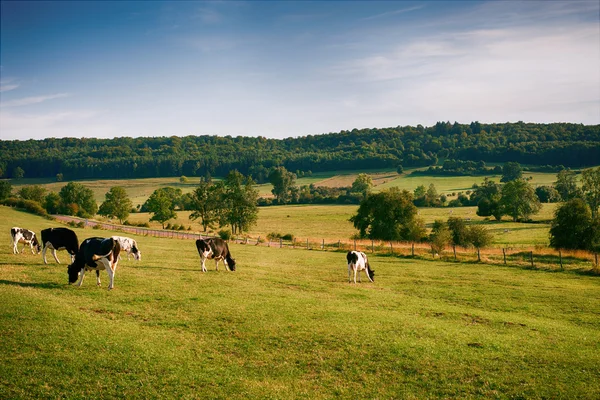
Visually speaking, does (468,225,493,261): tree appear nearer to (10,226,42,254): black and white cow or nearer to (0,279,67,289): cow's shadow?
(10,226,42,254): black and white cow

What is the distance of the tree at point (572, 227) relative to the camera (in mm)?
45594

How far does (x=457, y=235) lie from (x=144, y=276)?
44.3 meters

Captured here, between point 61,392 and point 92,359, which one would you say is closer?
point 61,392

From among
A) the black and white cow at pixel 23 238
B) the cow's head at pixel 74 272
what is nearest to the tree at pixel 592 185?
the cow's head at pixel 74 272

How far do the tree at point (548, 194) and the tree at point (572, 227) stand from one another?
76.6 metres

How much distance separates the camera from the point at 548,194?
11519cm

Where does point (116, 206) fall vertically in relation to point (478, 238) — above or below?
above

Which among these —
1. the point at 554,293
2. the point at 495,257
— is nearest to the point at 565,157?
the point at 495,257

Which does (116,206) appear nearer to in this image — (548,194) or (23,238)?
(23,238)

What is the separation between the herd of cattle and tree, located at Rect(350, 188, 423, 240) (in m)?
32.4

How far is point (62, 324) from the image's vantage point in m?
13.2

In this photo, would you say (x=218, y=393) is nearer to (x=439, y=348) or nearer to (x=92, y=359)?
(x=92, y=359)

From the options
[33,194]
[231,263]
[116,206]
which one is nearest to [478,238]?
[231,263]

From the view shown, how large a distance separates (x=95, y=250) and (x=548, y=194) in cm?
12614
